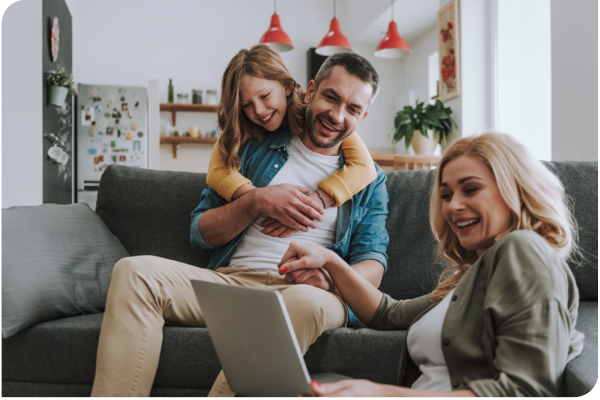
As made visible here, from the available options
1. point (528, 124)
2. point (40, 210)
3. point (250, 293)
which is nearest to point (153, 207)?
point (40, 210)

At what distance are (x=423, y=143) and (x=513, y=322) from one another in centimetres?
371

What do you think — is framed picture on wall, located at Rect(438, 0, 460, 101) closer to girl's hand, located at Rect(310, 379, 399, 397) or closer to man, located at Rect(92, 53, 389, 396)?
man, located at Rect(92, 53, 389, 396)

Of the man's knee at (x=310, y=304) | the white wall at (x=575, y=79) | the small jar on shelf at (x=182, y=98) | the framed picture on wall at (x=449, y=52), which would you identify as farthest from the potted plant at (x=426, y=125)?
the man's knee at (x=310, y=304)

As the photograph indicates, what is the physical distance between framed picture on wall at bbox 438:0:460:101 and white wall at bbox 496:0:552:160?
0.36 meters

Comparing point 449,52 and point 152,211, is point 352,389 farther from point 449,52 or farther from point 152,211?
point 449,52

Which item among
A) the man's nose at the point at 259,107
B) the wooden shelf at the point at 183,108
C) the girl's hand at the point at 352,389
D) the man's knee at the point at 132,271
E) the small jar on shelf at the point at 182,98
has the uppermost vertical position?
the small jar on shelf at the point at 182,98

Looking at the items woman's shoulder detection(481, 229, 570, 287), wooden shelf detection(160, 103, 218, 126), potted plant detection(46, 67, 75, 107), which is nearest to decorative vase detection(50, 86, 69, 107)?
potted plant detection(46, 67, 75, 107)

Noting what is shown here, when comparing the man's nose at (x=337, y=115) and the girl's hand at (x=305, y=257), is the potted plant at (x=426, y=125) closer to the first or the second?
the man's nose at (x=337, y=115)

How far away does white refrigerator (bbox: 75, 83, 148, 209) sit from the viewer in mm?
4961

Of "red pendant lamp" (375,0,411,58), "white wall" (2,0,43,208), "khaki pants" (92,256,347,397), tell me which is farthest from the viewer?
"red pendant lamp" (375,0,411,58)

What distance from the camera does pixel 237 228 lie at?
1.44 meters

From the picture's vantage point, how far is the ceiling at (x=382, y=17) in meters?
Answer: 4.99

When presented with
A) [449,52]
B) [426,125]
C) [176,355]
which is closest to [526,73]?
[449,52]

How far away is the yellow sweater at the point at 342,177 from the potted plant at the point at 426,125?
281 cm
